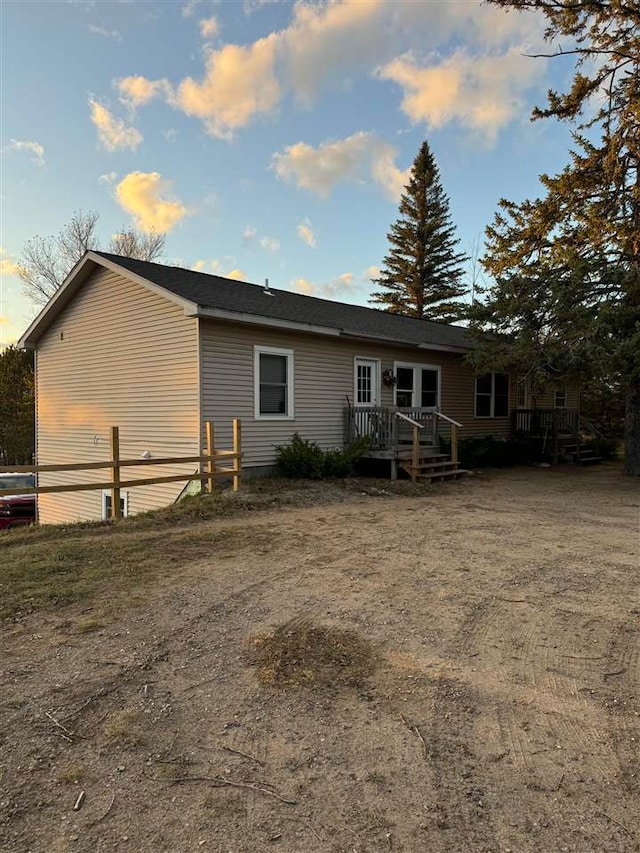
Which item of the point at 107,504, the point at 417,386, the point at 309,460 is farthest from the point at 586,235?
the point at 107,504

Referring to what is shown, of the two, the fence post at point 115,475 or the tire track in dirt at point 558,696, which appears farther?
the fence post at point 115,475

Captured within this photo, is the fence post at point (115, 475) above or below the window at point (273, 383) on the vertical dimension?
below

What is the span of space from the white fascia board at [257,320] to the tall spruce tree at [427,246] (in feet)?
92.8

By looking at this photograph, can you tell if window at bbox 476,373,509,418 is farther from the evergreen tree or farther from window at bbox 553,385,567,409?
the evergreen tree

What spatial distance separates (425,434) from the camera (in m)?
13.2

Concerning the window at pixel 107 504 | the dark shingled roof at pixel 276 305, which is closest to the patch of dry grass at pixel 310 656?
the dark shingled roof at pixel 276 305

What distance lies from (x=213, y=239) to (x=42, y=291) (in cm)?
1411

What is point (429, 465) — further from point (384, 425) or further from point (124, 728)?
point (124, 728)

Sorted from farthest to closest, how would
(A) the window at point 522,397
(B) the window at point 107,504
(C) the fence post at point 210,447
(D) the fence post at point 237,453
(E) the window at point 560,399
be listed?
(E) the window at point 560,399 → (A) the window at point 522,397 → (B) the window at point 107,504 → (C) the fence post at point 210,447 → (D) the fence post at point 237,453

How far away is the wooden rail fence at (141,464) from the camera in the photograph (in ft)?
23.8

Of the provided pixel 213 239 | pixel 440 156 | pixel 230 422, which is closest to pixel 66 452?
pixel 230 422

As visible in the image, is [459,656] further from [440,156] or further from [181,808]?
[440,156]

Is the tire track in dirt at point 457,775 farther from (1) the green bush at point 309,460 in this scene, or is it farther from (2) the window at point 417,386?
(2) the window at point 417,386

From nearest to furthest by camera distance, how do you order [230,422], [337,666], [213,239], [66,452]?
1. [337,666]
2. [230,422]
3. [66,452]
4. [213,239]
